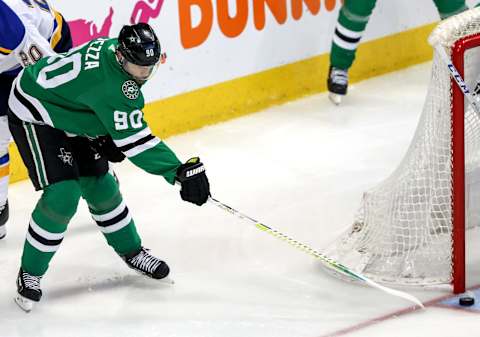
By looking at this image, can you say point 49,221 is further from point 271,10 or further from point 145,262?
point 271,10

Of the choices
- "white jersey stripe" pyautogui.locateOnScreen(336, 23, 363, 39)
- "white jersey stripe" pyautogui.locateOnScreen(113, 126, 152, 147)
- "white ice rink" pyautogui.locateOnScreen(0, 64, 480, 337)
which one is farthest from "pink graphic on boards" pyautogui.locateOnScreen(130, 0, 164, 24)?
"white jersey stripe" pyautogui.locateOnScreen(113, 126, 152, 147)

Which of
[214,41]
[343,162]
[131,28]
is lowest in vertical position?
[343,162]

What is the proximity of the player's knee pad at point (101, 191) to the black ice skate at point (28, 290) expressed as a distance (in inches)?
11.1

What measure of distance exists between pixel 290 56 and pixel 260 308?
2.33 m

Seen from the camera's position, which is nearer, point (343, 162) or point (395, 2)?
point (343, 162)

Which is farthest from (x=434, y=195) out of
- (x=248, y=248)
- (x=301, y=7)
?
(x=301, y=7)

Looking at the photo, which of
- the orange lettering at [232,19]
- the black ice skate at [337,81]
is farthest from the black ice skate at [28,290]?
the black ice skate at [337,81]

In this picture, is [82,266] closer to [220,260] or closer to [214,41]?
[220,260]

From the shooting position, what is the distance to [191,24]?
502cm

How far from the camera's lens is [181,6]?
496cm

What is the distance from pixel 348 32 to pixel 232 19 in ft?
1.85

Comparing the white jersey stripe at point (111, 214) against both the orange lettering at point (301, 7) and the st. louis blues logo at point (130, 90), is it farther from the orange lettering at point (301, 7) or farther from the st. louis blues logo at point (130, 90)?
the orange lettering at point (301, 7)

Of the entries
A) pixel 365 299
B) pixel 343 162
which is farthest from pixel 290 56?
pixel 365 299

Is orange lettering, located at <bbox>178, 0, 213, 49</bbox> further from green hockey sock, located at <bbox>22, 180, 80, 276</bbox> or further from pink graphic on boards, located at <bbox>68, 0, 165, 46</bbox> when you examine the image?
green hockey sock, located at <bbox>22, 180, 80, 276</bbox>
